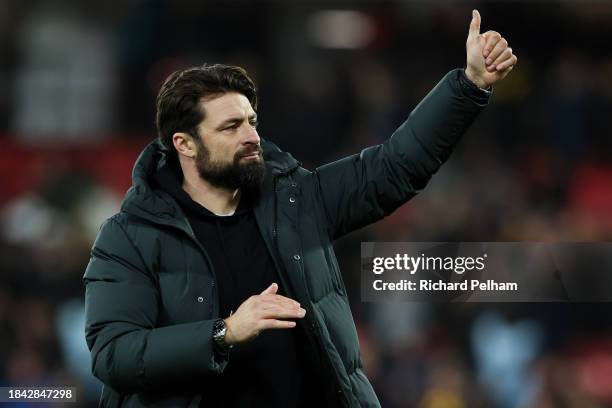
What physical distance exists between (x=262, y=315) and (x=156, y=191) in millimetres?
429

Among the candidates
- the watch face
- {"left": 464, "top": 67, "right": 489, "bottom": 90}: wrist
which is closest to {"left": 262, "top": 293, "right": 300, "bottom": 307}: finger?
the watch face

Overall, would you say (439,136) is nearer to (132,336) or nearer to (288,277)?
(288,277)

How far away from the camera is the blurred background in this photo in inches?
171

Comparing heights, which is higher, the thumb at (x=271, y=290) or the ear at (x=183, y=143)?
the ear at (x=183, y=143)

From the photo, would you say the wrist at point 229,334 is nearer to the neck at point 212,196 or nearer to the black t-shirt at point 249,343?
the black t-shirt at point 249,343

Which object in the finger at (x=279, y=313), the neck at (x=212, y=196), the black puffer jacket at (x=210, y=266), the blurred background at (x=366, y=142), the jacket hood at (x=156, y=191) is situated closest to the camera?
the finger at (x=279, y=313)

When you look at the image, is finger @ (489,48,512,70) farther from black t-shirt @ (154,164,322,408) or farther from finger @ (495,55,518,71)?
black t-shirt @ (154,164,322,408)

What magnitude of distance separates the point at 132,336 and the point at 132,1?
180 inches

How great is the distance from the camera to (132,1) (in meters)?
6.24

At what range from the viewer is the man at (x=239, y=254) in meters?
1.95

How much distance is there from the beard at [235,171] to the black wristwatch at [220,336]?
0.32 meters

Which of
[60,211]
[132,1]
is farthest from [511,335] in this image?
[132,1]

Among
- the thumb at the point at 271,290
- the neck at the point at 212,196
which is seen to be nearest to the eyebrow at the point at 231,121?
the neck at the point at 212,196

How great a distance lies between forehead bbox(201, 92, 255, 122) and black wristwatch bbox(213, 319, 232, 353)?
18.0 inches
